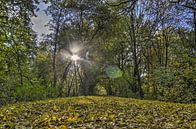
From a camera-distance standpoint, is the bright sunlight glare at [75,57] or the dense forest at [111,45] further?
the bright sunlight glare at [75,57]

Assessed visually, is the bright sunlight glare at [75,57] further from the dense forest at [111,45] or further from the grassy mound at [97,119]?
the grassy mound at [97,119]

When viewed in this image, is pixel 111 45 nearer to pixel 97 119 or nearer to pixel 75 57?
pixel 75 57

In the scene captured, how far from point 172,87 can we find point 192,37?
28.8ft

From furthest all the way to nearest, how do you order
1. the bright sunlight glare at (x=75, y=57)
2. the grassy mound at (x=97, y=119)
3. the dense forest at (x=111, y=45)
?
the bright sunlight glare at (x=75, y=57), the dense forest at (x=111, y=45), the grassy mound at (x=97, y=119)

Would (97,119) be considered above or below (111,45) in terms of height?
below

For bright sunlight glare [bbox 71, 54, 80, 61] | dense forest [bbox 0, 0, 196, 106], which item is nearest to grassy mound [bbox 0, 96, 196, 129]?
dense forest [bbox 0, 0, 196, 106]

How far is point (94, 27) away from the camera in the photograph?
125ft

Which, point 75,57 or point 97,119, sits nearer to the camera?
point 97,119

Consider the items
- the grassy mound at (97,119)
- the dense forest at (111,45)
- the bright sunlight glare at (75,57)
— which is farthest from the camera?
the bright sunlight glare at (75,57)

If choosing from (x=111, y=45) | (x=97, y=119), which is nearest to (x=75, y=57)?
(x=111, y=45)

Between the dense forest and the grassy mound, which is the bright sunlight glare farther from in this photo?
the grassy mound

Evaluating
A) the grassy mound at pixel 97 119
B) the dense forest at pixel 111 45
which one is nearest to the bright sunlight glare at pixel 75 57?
the dense forest at pixel 111 45

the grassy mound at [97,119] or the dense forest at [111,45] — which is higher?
the dense forest at [111,45]

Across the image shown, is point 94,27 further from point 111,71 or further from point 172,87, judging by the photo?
point 172,87
